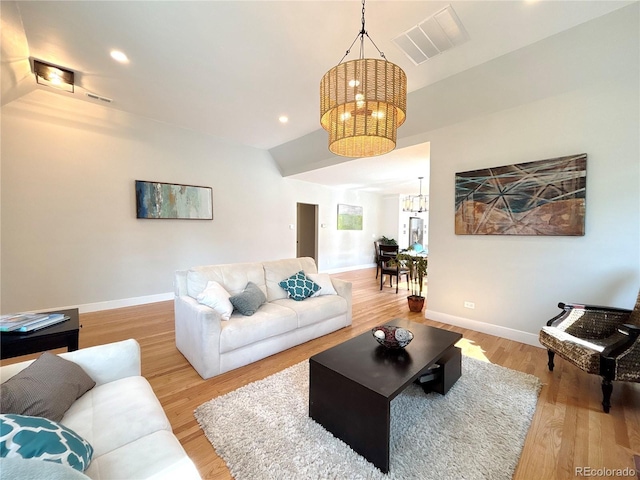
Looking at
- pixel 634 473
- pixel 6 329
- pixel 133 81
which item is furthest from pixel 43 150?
pixel 634 473

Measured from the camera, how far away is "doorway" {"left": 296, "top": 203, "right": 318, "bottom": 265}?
7.43 m

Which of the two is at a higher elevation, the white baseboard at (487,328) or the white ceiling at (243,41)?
the white ceiling at (243,41)

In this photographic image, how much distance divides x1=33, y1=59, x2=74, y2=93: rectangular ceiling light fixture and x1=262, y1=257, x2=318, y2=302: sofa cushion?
3.30 metres

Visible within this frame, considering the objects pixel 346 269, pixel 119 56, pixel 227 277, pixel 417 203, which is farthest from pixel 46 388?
pixel 417 203

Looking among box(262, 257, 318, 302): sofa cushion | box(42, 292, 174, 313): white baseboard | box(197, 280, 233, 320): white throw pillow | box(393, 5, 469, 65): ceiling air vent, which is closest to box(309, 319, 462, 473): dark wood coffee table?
box(197, 280, 233, 320): white throw pillow

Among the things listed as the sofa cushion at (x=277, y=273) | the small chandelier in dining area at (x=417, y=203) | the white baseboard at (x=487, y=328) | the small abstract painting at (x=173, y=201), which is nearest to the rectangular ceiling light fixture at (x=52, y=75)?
the small abstract painting at (x=173, y=201)

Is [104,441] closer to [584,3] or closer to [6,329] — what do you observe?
[6,329]

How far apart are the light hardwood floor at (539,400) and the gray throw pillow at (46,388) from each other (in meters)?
0.70

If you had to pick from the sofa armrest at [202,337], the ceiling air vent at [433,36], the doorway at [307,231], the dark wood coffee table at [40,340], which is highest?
the ceiling air vent at [433,36]

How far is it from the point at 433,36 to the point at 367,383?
9.50ft

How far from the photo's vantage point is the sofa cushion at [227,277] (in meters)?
2.59

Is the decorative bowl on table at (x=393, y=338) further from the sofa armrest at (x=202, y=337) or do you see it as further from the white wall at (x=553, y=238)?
the white wall at (x=553, y=238)

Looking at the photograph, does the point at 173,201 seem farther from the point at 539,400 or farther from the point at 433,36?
the point at 539,400

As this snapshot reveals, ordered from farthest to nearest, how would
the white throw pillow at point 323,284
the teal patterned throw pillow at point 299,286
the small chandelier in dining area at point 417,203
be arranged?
the small chandelier in dining area at point 417,203
the white throw pillow at point 323,284
the teal patterned throw pillow at point 299,286
